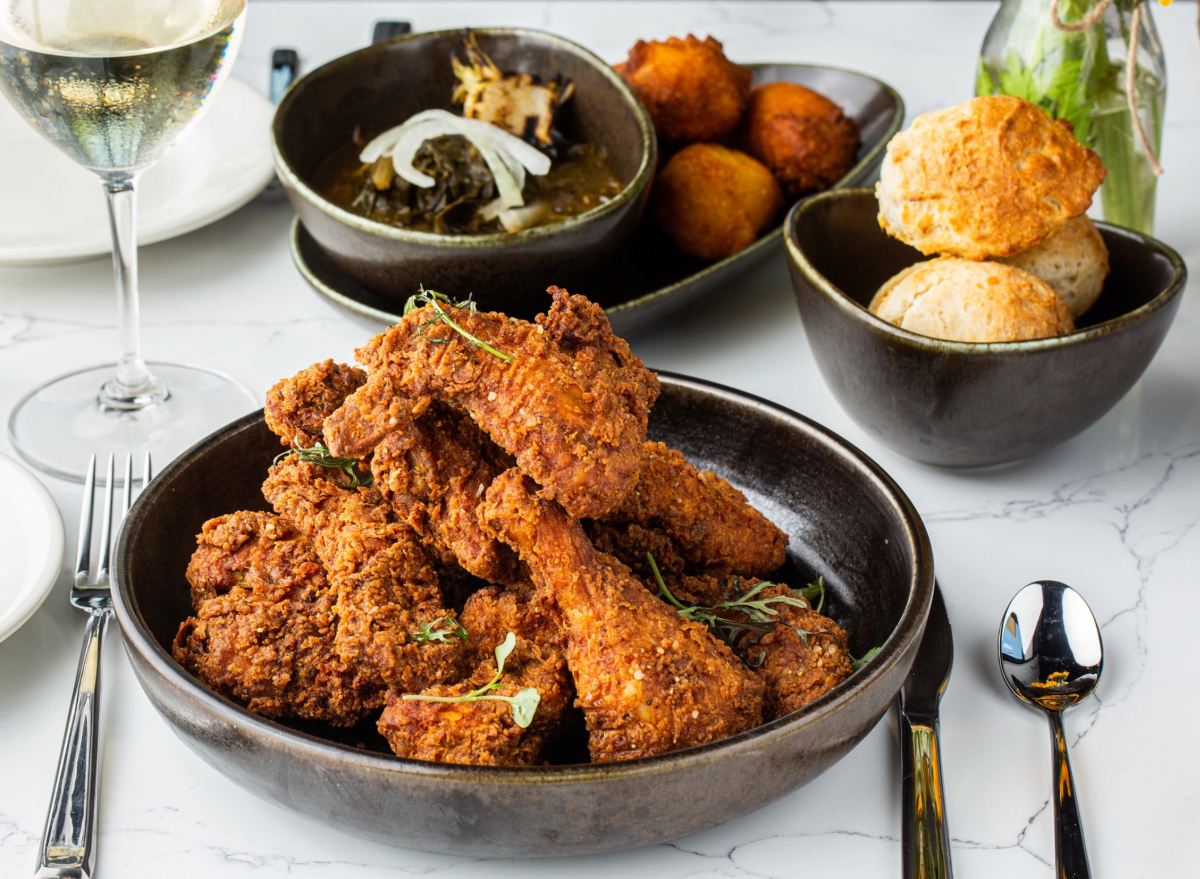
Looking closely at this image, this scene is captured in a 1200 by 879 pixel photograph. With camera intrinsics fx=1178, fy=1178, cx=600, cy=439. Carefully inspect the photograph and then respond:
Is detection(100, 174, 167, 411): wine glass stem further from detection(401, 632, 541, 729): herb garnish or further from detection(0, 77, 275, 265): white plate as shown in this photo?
detection(401, 632, 541, 729): herb garnish

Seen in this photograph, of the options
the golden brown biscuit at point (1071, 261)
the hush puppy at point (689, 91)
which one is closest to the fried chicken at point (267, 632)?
the golden brown biscuit at point (1071, 261)

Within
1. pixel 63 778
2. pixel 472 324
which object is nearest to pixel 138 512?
pixel 63 778

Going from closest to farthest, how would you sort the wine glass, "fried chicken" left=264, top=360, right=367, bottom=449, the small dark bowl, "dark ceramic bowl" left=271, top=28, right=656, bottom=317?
the small dark bowl
"fried chicken" left=264, top=360, right=367, bottom=449
the wine glass
"dark ceramic bowl" left=271, top=28, right=656, bottom=317

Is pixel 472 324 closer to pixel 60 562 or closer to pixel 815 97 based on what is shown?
pixel 60 562

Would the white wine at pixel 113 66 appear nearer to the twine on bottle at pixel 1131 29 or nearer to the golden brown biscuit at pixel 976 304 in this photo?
the golden brown biscuit at pixel 976 304

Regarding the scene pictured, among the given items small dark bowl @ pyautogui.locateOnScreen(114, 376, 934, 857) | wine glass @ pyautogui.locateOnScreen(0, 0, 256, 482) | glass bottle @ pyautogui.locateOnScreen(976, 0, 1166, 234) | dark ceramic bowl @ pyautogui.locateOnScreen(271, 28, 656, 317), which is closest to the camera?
small dark bowl @ pyautogui.locateOnScreen(114, 376, 934, 857)

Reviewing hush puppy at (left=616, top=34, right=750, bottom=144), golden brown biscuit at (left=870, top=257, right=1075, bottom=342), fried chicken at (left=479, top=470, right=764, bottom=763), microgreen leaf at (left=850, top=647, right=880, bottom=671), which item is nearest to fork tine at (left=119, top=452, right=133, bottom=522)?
fried chicken at (left=479, top=470, right=764, bottom=763)

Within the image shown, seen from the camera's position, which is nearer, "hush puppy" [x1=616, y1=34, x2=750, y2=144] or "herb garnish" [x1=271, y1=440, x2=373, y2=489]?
"herb garnish" [x1=271, y1=440, x2=373, y2=489]
